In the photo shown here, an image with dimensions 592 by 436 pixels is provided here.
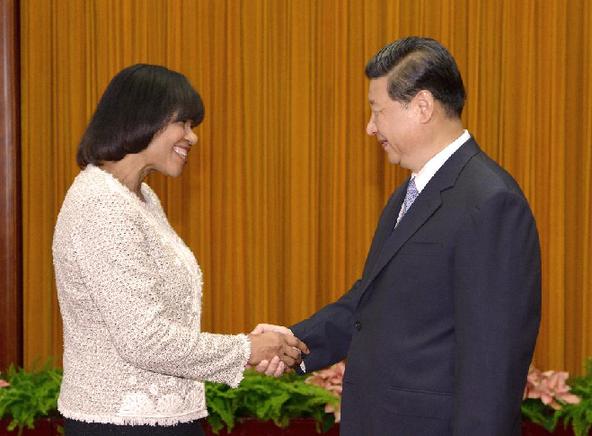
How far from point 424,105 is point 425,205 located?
259 mm

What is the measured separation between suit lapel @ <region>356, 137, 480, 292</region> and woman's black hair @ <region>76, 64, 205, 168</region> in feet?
2.22

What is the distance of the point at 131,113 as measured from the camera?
2.39 meters

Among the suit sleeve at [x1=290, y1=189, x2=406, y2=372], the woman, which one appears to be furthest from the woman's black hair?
the suit sleeve at [x1=290, y1=189, x2=406, y2=372]

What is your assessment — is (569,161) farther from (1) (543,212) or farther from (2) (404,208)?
(2) (404,208)

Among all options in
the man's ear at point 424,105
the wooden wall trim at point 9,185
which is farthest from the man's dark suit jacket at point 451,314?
the wooden wall trim at point 9,185

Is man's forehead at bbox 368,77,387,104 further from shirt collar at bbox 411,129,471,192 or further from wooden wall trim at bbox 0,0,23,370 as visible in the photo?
wooden wall trim at bbox 0,0,23,370

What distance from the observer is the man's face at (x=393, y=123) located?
2.31 metres

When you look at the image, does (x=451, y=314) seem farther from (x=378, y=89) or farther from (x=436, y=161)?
(x=378, y=89)

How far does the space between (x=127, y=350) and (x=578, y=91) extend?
312 centimetres

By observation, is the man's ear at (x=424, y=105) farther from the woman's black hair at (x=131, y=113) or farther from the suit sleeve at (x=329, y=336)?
the suit sleeve at (x=329, y=336)

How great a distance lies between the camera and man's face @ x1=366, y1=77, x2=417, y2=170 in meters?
2.31

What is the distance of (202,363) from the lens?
92.7 inches

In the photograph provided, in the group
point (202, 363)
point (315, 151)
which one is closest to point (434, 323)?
point (202, 363)

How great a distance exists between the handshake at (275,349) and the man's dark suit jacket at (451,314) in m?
0.42
